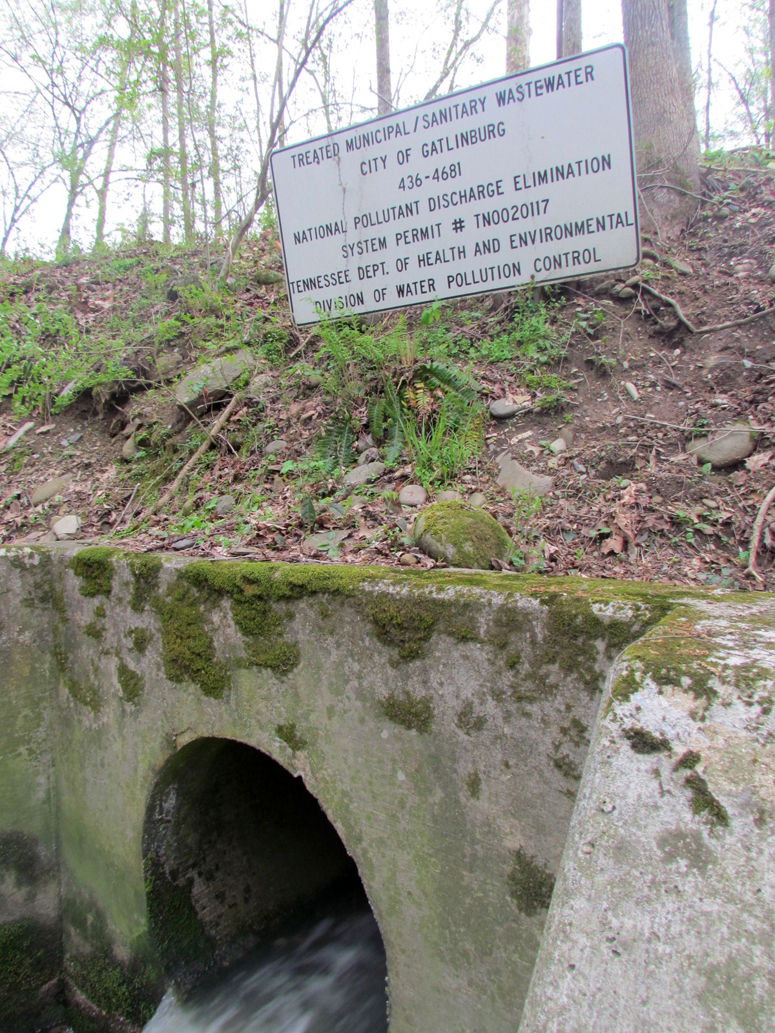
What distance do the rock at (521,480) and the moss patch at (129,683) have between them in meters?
2.01

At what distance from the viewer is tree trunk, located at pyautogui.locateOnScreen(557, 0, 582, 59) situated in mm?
7086

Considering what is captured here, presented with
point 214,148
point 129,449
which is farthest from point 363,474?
point 214,148

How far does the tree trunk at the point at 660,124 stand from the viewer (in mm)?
5359

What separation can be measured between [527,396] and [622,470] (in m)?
0.90

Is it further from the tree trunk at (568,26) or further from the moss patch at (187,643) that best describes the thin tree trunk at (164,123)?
the moss patch at (187,643)

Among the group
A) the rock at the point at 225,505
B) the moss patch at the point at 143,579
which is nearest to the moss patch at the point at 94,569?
the moss patch at the point at 143,579

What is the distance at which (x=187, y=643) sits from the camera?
2.93 meters

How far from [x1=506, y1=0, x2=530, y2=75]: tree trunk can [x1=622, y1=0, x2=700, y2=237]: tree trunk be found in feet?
14.2

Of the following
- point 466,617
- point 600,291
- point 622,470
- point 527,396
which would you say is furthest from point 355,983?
point 600,291

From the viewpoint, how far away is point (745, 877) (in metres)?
0.86

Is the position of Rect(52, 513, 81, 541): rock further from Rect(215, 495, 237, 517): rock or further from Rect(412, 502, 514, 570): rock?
Rect(412, 502, 514, 570): rock

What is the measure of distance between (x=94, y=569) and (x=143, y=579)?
42 cm

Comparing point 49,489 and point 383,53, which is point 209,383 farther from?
point 383,53

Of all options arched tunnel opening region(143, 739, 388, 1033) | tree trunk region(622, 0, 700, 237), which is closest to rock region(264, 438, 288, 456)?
arched tunnel opening region(143, 739, 388, 1033)
